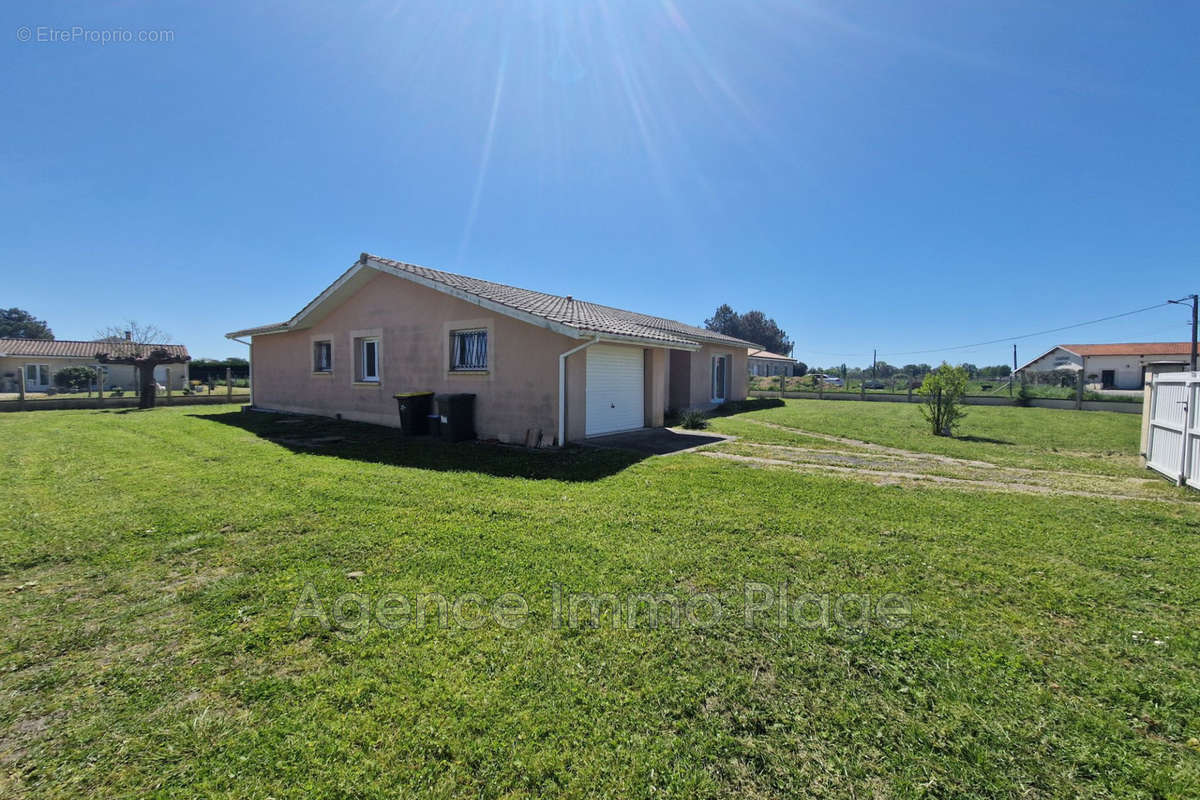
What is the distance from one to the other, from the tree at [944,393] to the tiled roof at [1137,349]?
44.4 metres

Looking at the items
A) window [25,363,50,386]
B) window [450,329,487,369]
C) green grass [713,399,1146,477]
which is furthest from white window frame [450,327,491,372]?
window [25,363,50,386]

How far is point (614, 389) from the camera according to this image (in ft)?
37.6

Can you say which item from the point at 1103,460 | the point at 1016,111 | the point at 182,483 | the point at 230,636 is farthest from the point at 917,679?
the point at 1016,111

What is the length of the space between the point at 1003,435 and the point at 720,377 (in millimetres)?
9750

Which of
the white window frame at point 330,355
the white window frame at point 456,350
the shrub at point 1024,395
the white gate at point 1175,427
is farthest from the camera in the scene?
the shrub at point 1024,395

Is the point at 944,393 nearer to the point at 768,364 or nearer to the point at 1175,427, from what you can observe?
the point at 1175,427

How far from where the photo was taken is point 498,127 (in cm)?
1153

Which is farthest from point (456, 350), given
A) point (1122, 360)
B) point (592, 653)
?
point (1122, 360)

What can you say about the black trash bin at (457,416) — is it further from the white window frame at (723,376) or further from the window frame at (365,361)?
the white window frame at (723,376)

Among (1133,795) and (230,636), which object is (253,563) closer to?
(230,636)

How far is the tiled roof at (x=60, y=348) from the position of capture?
3384 cm

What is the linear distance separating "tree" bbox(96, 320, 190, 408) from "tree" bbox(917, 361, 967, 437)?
27.9 meters

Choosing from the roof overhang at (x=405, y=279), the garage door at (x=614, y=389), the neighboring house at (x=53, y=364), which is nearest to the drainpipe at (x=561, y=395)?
the roof overhang at (x=405, y=279)

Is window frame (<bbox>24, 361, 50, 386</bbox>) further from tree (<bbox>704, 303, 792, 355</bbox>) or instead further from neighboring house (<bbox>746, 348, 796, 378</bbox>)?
tree (<bbox>704, 303, 792, 355</bbox>)
